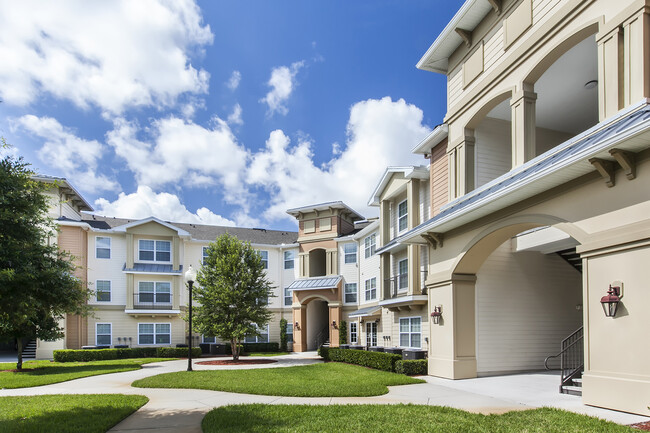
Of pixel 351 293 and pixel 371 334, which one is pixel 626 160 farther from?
pixel 351 293

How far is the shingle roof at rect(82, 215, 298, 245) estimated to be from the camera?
32781 millimetres

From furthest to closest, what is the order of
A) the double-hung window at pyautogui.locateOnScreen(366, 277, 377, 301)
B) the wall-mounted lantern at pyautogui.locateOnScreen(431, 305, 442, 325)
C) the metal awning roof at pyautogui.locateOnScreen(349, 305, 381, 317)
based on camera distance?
the double-hung window at pyautogui.locateOnScreen(366, 277, 377, 301)
the metal awning roof at pyautogui.locateOnScreen(349, 305, 381, 317)
the wall-mounted lantern at pyautogui.locateOnScreen(431, 305, 442, 325)

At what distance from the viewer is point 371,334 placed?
2667cm

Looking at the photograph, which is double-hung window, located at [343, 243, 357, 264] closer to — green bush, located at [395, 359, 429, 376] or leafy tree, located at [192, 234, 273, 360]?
leafy tree, located at [192, 234, 273, 360]

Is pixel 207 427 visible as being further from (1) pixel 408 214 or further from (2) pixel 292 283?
(2) pixel 292 283

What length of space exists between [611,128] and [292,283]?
85.7 feet

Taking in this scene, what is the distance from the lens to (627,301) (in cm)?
828

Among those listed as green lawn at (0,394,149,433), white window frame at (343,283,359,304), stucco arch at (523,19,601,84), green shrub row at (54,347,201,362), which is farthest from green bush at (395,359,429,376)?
green shrub row at (54,347,201,362)

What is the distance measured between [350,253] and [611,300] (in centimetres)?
2343

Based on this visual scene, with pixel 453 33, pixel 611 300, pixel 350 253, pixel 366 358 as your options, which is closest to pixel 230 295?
pixel 366 358

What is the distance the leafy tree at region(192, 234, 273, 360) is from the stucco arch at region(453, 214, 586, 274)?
41.9 feet

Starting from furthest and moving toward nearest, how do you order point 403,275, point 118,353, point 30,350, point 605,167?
point 30,350
point 118,353
point 403,275
point 605,167

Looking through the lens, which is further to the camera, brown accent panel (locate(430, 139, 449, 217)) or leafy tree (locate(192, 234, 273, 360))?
leafy tree (locate(192, 234, 273, 360))

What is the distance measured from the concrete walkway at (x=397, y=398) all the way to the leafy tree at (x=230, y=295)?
9030 millimetres
